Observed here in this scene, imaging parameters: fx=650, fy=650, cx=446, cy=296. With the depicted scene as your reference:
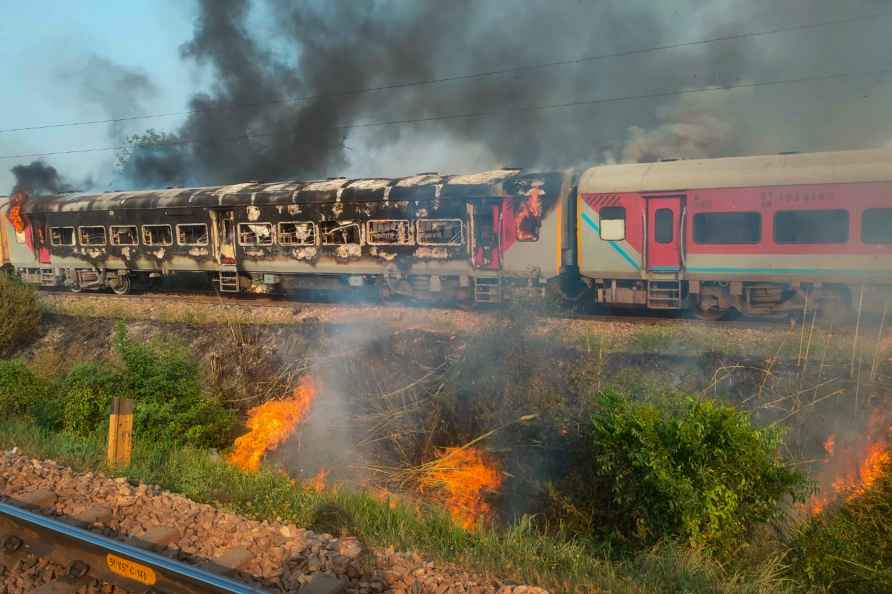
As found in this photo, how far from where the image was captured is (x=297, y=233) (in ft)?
52.3

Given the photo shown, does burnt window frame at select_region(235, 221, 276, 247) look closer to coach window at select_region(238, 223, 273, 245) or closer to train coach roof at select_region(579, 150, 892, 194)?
coach window at select_region(238, 223, 273, 245)

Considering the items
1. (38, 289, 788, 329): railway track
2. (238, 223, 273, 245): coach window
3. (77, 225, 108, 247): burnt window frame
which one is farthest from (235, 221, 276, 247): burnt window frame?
(77, 225, 108, 247): burnt window frame

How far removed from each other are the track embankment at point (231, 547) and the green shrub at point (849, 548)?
125 inches

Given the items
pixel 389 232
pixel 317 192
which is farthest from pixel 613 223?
pixel 317 192

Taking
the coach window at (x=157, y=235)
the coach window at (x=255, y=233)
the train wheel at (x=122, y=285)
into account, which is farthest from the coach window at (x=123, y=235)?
the coach window at (x=255, y=233)

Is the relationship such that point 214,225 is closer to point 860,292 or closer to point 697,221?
point 697,221

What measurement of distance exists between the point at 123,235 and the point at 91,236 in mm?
1561

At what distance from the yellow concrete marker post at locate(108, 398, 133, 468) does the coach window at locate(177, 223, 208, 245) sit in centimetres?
1115

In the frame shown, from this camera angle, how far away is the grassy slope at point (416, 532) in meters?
4.66

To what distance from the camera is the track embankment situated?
4.33m

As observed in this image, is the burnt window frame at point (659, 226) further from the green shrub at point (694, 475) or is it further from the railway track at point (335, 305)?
the green shrub at point (694, 475)

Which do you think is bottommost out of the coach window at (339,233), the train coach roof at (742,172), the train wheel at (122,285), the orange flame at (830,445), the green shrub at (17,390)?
the orange flame at (830,445)

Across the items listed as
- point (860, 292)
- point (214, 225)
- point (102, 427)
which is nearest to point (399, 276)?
point (214, 225)

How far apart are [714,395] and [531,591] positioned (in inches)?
223
